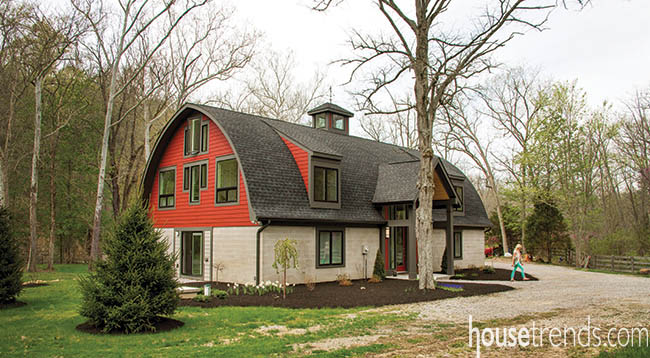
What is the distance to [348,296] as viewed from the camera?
1340cm

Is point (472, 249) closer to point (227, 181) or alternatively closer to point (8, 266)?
point (227, 181)

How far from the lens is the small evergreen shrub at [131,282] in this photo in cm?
860

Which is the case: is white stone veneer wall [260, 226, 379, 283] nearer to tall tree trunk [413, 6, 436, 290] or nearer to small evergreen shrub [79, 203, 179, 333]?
tall tree trunk [413, 6, 436, 290]

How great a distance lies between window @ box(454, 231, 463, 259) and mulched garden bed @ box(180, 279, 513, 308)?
7726mm

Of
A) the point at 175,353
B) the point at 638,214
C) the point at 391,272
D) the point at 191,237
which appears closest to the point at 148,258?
the point at 175,353

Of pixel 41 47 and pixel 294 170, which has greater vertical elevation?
pixel 41 47

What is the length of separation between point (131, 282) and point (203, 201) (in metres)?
9.36

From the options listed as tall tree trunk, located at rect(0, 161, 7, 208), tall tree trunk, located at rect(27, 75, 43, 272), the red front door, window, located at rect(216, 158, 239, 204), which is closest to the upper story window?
window, located at rect(216, 158, 239, 204)

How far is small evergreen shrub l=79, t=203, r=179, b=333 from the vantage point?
28.2ft

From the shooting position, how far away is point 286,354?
694 cm

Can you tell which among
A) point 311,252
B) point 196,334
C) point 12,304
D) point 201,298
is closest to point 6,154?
point 12,304

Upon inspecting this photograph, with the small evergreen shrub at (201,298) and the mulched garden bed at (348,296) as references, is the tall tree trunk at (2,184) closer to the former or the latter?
the mulched garden bed at (348,296)

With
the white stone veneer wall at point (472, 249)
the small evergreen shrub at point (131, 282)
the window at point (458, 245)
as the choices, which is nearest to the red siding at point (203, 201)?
the small evergreen shrub at point (131, 282)

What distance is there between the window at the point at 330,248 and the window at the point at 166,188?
7291mm
